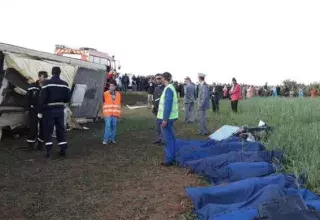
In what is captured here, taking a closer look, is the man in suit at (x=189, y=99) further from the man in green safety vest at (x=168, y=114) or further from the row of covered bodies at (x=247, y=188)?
the man in green safety vest at (x=168, y=114)

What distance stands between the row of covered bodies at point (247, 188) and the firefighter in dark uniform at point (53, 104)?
2594mm

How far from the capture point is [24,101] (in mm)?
11109

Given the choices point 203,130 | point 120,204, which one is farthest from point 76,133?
point 120,204

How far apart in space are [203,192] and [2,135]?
7.60 meters

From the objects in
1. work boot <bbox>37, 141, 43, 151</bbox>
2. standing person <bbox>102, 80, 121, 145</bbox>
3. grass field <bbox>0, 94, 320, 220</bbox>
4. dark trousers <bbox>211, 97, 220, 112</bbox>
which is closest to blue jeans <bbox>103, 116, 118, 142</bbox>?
standing person <bbox>102, 80, 121, 145</bbox>

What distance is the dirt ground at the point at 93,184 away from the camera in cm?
542

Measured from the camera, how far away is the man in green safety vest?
8.04 metres

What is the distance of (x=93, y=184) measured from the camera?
6730mm

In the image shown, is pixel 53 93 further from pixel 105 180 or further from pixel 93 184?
pixel 93 184

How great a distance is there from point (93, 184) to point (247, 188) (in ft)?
8.60

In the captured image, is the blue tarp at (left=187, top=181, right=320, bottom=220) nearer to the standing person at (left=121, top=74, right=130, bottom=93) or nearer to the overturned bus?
the overturned bus

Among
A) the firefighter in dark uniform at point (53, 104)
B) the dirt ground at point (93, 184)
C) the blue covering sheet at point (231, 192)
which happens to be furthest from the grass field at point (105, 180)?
the firefighter in dark uniform at point (53, 104)

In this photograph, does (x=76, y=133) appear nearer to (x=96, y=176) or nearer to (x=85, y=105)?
(x=85, y=105)

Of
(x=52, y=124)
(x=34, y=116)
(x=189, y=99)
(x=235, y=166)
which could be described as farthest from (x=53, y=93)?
(x=189, y=99)
